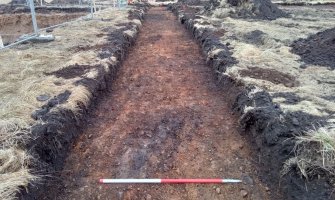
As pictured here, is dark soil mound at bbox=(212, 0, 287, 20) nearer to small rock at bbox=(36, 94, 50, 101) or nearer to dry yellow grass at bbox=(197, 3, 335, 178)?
dry yellow grass at bbox=(197, 3, 335, 178)

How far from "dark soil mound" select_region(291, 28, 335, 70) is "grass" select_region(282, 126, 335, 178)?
3022mm

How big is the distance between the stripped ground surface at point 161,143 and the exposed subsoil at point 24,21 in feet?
36.3

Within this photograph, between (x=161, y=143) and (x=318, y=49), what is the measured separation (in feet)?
15.1

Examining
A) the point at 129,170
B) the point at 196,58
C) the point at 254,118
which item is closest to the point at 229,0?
the point at 196,58

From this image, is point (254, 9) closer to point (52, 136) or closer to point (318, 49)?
point (318, 49)

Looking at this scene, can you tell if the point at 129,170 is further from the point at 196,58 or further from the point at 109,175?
the point at 196,58

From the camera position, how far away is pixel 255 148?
153 inches

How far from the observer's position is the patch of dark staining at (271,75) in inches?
196

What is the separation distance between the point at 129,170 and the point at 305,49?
5.24m

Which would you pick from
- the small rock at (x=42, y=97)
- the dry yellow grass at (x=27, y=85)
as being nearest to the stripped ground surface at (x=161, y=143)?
the dry yellow grass at (x=27, y=85)

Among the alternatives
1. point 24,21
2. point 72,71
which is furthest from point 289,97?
point 24,21

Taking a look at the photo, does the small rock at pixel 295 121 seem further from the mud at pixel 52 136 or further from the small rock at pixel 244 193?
the mud at pixel 52 136

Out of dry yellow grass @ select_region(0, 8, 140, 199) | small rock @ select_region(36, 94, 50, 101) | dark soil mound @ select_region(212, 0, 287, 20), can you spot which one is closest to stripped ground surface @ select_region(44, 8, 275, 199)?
dry yellow grass @ select_region(0, 8, 140, 199)

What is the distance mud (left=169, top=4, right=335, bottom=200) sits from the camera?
279cm
